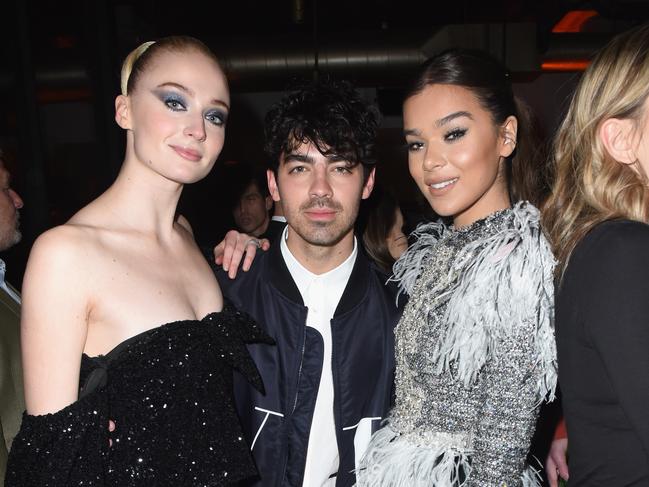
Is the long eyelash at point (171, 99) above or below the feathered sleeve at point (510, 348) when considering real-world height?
above

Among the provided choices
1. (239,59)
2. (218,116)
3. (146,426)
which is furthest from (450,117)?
(239,59)

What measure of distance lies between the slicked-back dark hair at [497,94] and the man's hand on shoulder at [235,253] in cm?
81

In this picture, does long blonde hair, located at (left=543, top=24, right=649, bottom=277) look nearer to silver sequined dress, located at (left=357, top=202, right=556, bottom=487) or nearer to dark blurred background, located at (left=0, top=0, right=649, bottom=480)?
silver sequined dress, located at (left=357, top=202, right=556, bottom=487)

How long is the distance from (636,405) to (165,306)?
1.03 m

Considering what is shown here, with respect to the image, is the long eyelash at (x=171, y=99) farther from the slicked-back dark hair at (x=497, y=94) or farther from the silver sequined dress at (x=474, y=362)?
the silver sequined dress at (x=474, y=362)

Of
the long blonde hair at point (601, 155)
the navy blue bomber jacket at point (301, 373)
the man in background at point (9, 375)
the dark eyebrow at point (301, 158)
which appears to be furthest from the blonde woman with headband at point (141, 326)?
the long blonde hair at point (601, 155)

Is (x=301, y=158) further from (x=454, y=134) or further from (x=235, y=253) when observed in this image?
(x=454, y=134)

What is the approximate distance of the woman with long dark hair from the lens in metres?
1.27

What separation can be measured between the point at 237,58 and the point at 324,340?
6186 millimetres

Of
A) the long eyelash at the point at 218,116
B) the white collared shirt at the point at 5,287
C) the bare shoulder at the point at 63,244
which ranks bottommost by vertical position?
the white collared shirt at the point at 5,287

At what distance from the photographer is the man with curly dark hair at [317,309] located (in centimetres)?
184

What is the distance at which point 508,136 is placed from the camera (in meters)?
1.59

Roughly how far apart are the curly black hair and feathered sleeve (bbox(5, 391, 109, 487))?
1.19 m

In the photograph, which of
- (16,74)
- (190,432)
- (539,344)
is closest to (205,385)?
(190,432)
